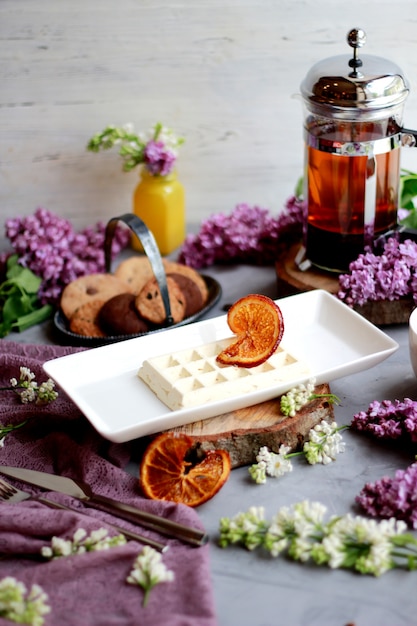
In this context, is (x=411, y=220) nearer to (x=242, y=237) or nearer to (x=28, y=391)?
(x=242, y=237)

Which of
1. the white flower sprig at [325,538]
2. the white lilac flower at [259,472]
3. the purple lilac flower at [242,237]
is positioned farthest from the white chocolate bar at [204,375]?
the purple lilac flower at [242,237]

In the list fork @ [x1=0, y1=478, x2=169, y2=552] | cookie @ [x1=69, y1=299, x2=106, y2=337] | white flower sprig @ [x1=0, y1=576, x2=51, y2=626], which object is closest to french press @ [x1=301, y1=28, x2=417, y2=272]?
cookie @ [x1=69, y1=299, x2=106, y2=337]

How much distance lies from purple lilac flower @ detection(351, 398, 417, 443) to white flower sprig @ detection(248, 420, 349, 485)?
0.04m

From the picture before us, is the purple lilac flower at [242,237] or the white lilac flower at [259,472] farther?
the purple lilac flower at [242,237]

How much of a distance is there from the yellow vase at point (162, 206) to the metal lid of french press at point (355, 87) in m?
0.57

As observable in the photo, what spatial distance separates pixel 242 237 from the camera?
2.20 meters

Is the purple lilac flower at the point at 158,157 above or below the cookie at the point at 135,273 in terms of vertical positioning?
above

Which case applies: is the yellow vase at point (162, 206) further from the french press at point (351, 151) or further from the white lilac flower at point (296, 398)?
the white lilac flower at point (296, 398)

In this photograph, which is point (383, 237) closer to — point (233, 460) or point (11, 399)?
point (233, 460)

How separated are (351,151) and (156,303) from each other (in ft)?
1.75

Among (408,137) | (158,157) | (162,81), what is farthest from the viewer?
(162,81)

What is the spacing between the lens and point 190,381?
1477 mm

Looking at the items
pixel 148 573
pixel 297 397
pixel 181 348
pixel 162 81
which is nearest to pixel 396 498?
pixel 297 397

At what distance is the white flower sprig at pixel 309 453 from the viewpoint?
4.65ft
